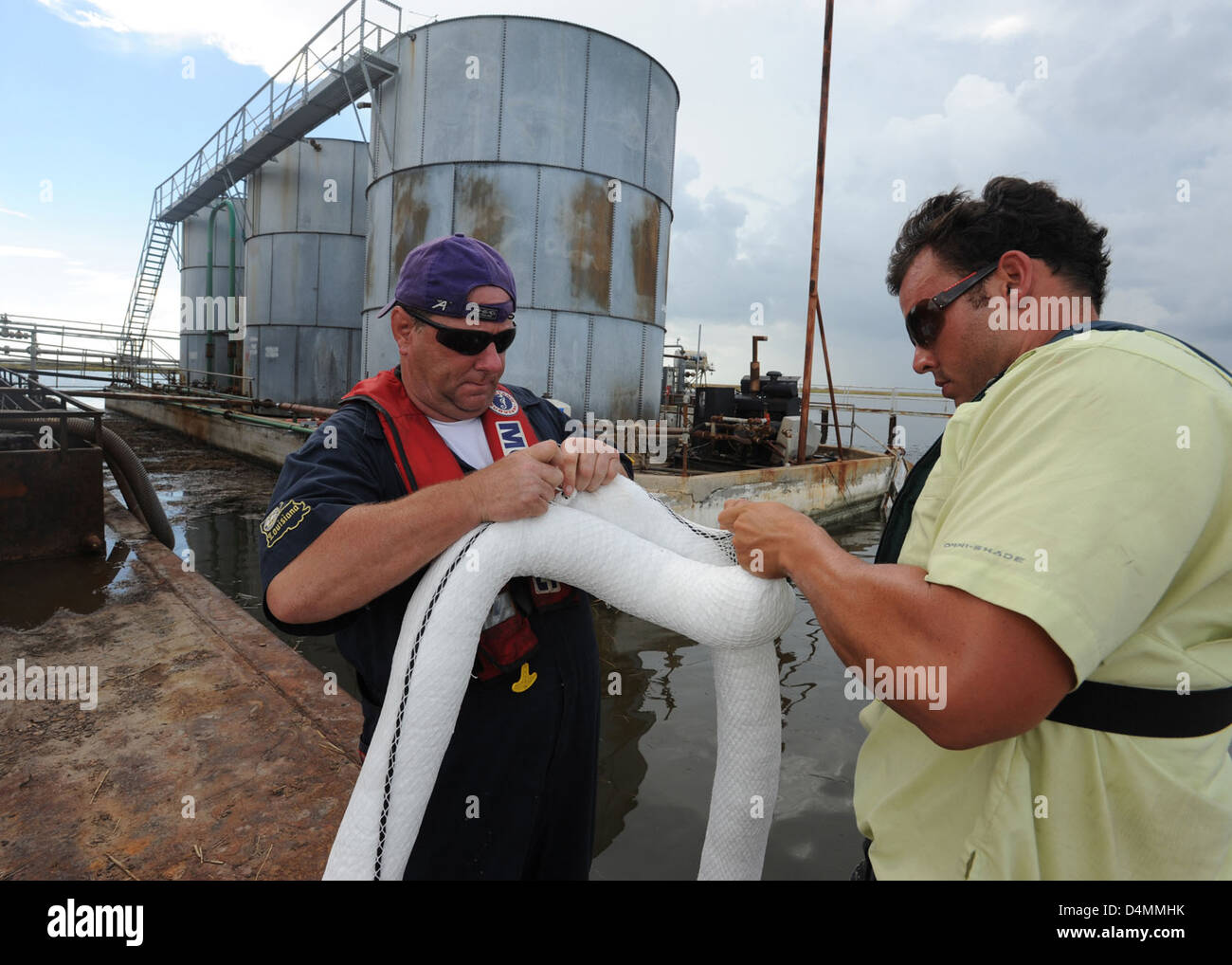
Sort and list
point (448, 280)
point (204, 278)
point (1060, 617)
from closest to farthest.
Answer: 1. point (1060, 617)
2. point (448, 280)
3. point (204, 278)

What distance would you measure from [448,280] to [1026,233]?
4.75ft

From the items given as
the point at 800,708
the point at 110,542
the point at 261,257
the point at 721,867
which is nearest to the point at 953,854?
the point at 721,867

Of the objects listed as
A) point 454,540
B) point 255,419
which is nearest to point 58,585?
point 454,540

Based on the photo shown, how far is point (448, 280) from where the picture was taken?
1.92m

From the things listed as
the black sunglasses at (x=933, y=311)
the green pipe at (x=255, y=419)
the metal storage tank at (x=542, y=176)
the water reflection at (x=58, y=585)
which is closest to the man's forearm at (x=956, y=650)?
the black sunglasses at (x=933, y=311)

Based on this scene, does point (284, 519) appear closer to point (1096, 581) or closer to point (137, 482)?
point (1096, 581)

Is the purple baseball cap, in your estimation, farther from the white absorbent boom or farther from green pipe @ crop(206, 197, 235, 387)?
green pipe @ crop(206, 197, 235, 387)

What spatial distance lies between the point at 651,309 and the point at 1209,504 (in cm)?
1511

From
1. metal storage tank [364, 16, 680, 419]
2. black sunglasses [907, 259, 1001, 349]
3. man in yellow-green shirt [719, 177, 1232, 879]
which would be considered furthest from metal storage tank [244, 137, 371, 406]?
man in yellow-green shirt [719, 177, 1232, 879]

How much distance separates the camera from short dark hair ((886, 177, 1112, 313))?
149cm

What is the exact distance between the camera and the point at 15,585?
17.1 ft

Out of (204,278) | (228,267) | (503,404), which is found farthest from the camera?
(204,278)

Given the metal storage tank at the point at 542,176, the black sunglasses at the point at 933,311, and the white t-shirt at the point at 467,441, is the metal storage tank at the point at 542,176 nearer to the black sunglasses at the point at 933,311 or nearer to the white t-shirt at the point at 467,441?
the white t-shirt at the point at 467,441
